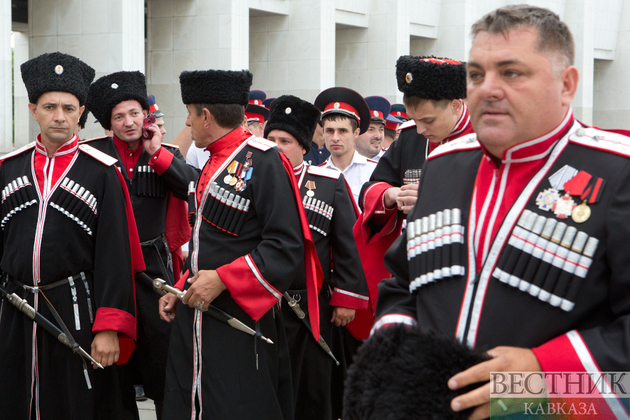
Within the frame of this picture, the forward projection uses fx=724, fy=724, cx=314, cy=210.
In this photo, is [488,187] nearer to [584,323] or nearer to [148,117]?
[584,323]

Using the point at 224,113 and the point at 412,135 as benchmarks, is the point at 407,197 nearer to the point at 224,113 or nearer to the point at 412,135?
the point at 412,135

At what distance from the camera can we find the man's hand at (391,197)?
353cm

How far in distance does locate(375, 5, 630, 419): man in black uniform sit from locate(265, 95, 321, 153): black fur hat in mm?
2987

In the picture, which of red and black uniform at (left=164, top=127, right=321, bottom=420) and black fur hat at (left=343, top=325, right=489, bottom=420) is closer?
black fur hat at (left=343, top=325, right=489, bottom=420)

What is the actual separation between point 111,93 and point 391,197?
2.72 m

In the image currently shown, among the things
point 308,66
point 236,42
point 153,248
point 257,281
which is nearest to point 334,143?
point 153,248

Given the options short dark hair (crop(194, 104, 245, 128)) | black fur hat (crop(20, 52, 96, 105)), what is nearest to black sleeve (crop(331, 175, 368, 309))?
short dark hair (crop(194, 104, 245, 128))

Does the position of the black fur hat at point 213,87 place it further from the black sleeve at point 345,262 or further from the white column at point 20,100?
the white column at point 20,100

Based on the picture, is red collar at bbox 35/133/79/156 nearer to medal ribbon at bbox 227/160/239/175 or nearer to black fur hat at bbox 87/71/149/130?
medal ribbon at bbox 227/160/239/175

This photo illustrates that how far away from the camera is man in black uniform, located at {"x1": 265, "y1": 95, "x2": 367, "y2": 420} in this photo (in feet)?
16.1

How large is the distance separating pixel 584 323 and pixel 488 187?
0.46 m

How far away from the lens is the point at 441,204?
2.14 m

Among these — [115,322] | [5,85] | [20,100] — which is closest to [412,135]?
[115,322]

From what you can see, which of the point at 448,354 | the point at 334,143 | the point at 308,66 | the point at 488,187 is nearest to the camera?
the point at 448,354
